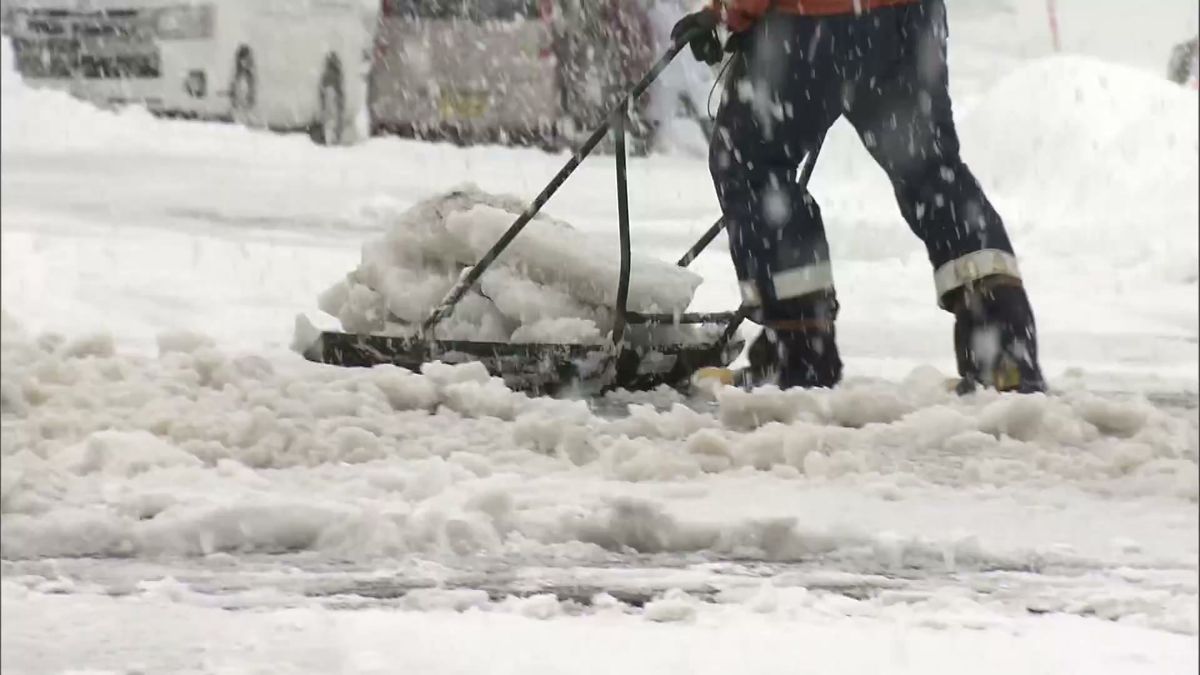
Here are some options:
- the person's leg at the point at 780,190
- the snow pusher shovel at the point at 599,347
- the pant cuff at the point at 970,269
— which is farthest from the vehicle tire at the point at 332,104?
the pant cuff at the point at 970,269

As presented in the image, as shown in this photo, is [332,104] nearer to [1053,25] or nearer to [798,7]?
[798,7]

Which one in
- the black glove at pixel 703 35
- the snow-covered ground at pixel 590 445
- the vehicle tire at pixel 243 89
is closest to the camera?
the snow-covered ground at pixel 590 445

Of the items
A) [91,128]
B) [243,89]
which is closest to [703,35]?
[243,89]

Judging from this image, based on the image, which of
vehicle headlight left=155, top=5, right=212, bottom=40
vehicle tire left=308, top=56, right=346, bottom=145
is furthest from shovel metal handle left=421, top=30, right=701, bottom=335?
vehicle headlight left=155, top=5, right=212, bottom=40

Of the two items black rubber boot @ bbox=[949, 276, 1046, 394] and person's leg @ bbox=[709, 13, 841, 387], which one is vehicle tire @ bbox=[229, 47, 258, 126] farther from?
black rubber boot @ bbox=[949, 276, 1046, 394]

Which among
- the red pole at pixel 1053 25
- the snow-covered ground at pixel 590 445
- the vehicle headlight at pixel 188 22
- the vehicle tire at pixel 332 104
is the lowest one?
the snow-covered ground at pixel 590 445

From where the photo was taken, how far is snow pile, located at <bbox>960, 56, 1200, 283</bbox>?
66 centimetres

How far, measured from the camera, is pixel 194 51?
71cm

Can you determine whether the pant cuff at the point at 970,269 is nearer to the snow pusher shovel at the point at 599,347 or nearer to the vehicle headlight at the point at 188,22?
the snow pusher shovel at the point at 599,347

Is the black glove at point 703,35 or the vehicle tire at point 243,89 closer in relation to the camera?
the black glove at point 703,35

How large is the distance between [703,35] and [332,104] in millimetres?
219

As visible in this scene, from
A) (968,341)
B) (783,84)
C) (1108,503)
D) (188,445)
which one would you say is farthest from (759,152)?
(188,445)

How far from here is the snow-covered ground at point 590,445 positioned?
493 millimetres

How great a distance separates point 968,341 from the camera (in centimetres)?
65
